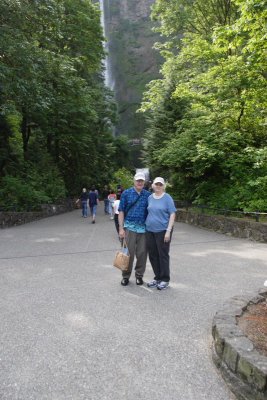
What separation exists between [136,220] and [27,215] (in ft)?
42.0

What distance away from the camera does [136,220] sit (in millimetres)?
6055

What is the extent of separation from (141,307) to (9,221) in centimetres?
1203

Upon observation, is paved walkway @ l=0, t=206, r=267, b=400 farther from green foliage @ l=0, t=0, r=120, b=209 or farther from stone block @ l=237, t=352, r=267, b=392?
green foliage @ l=0, t=0, r=120, b=209

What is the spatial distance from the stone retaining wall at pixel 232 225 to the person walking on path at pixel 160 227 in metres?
5.81

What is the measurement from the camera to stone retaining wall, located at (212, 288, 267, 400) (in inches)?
113

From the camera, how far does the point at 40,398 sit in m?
2.93

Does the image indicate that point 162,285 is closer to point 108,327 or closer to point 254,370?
point 108,327

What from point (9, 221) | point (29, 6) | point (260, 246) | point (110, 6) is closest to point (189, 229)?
point (260, 246)

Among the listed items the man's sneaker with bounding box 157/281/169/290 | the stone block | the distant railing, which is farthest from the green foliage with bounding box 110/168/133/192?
the stone block

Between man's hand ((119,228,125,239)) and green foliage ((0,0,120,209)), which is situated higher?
green foliage ((0,0,120,209))

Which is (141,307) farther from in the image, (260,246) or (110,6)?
(110,6)

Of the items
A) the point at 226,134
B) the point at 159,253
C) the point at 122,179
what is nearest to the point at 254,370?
the point at 159,253

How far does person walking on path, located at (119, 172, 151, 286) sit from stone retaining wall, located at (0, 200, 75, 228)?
1051cm

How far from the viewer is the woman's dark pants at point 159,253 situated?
5859mm
